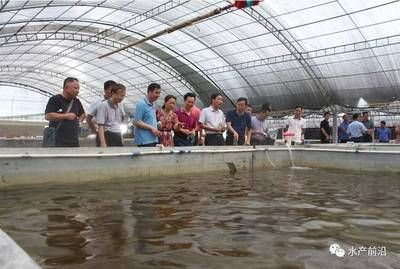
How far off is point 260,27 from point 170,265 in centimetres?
2237

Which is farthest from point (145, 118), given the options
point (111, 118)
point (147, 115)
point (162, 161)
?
point (162, 161)

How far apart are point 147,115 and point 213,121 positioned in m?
2.05

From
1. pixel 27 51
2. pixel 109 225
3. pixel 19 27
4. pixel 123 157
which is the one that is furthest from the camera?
pixel 27 51

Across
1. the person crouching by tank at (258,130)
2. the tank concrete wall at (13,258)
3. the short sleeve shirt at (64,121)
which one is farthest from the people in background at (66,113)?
the person crouching by tank at (258,130)

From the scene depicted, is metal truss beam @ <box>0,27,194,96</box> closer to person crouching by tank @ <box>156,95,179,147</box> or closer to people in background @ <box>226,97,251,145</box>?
people in background @ <box>226,97,251,145</box>

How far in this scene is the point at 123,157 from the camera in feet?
21.5

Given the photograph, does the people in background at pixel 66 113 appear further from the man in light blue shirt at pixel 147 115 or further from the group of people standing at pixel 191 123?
the group of people standing at pixel 191 123

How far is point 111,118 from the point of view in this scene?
658cm

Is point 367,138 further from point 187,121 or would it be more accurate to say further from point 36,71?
point 36,71

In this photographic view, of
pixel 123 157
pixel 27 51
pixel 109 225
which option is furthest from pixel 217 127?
pixel 27 51

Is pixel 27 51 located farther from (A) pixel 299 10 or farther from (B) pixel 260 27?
(A) pixel 299 10

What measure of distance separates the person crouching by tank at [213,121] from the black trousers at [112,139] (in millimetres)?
2018

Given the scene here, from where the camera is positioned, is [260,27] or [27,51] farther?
[27,51]

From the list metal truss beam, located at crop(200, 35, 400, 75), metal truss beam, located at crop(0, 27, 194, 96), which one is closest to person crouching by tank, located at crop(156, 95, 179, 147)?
metal truss beam, located at crop(200, 35, 400, 75)
